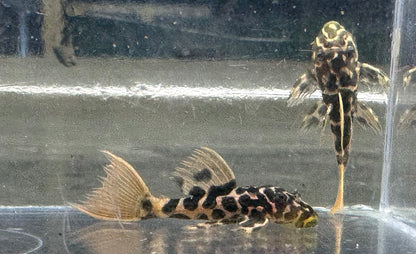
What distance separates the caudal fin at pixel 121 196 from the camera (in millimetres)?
3484

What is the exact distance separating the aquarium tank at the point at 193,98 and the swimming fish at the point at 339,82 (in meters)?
0.15

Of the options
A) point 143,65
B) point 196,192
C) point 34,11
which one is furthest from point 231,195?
point 34,11

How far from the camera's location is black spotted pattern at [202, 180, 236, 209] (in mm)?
3613

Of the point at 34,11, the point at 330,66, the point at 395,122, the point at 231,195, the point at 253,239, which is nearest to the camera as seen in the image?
the point at 253,239

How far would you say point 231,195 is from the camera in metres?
3.62

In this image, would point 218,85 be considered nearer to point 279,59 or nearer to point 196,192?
point 279,59

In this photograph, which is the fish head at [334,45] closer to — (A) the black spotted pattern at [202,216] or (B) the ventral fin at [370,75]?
(B) the ventral fin at [370,75]

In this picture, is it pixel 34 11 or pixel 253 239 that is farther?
pixel 34 11

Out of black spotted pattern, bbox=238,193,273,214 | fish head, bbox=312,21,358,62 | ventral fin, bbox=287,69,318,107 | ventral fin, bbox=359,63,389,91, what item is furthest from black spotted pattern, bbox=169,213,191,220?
ventral fin, bbox=359,63,389,91

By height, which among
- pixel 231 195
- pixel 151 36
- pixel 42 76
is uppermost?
pixel 151 36

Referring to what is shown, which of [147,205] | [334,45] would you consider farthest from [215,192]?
[334,45]

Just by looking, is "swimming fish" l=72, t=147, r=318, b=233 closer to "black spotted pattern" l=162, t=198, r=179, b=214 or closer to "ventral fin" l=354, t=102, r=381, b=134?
"black spotted pattern" l=162, t=198, r=179, b=214

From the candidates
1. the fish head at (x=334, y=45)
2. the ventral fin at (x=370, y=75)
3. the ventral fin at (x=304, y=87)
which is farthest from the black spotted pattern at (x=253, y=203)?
the ventral fin at (x=370, y=75)

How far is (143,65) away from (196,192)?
1.43 m
